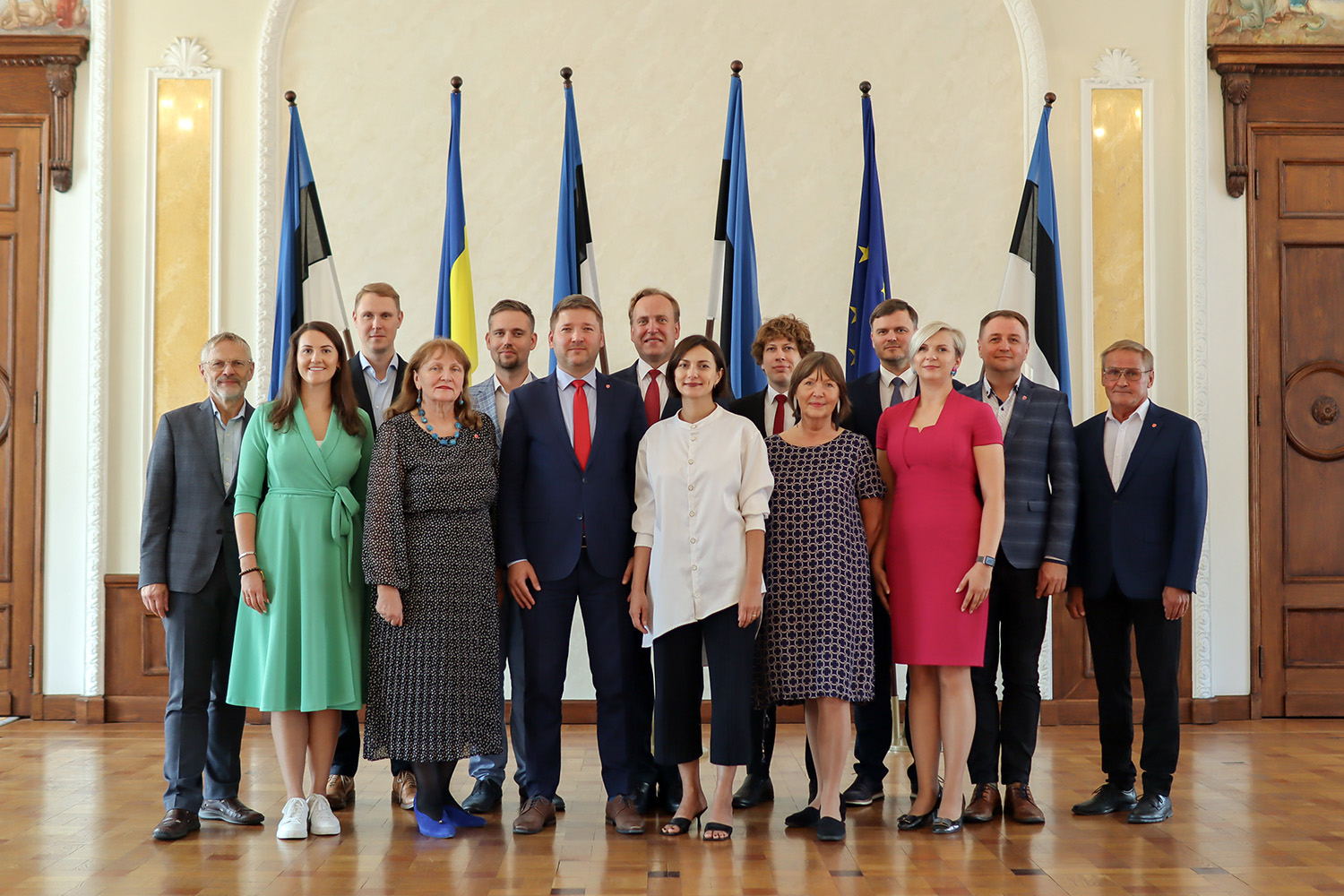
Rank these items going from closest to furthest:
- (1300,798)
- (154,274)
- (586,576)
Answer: (586,576) < (1300,798) < (154,274)

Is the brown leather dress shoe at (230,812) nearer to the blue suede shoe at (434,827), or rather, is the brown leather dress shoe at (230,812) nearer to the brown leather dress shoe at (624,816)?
the blue suede shoe at (434,827)

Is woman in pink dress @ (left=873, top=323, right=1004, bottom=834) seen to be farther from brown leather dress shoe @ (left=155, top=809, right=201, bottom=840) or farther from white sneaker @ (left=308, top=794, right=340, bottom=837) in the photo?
brown leather dress shoe @ (left=155, top=809, right=201, bottom=840)

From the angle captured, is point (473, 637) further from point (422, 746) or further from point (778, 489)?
point (778, 489)

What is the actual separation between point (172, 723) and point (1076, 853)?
2.91m

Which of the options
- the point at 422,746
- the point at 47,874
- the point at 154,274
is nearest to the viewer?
the point at 47,874

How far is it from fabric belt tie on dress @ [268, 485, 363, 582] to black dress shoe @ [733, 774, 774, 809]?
1571mm

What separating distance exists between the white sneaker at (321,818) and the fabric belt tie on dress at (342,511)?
74 cm

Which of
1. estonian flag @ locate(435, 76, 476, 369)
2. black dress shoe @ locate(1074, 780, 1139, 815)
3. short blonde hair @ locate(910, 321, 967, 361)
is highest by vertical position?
estonian flag @ locate(435, 76, 476, 369)

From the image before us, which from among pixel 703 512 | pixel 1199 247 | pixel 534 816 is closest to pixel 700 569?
pixel 703 512

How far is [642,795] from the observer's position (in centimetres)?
373

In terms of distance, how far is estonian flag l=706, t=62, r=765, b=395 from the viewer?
Answer: 5305 millimetres

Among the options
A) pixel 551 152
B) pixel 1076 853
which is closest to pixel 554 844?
pixel 1076 853

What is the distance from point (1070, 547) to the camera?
376 cm

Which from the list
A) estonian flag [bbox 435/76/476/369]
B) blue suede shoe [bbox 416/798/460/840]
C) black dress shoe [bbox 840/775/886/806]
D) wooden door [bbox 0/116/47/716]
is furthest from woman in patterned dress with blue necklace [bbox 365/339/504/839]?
wooden door [bbox 0/116/47/716]
